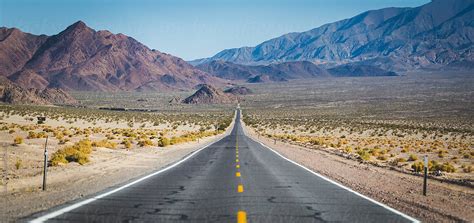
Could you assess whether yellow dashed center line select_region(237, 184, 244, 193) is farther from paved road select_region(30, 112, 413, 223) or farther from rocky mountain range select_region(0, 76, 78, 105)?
rocky mountain range select_region(0, 76, 78, 105)

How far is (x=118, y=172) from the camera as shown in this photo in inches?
655

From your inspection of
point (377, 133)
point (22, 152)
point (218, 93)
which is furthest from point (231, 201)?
point (218, 93)

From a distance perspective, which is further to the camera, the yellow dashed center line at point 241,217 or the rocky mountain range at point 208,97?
the rocky mountain range at point 208,97

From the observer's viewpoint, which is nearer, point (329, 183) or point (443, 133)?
point (329, 183)

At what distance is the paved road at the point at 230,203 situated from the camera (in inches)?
336

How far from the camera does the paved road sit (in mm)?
8523

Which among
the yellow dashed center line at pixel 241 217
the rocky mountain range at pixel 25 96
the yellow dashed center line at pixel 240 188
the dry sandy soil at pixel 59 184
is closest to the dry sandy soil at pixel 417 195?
the yellow dashed center line at pixel 240 188

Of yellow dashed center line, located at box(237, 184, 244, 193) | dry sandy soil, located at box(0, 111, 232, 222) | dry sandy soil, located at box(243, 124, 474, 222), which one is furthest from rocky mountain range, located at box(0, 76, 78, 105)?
yellow dashed center line, located at box(237, 184, 244, 193)

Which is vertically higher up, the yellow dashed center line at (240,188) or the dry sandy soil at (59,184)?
the yellow dashed center line at (240,188)

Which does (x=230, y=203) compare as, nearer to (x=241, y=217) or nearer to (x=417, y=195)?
(x=241, y=217)

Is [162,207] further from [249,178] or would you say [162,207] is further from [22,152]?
[22,152]

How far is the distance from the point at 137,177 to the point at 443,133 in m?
55.8

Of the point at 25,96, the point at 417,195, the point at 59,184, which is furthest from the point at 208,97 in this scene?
the point at 417,195

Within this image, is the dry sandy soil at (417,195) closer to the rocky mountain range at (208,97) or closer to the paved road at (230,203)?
the paved road at (230,203)
